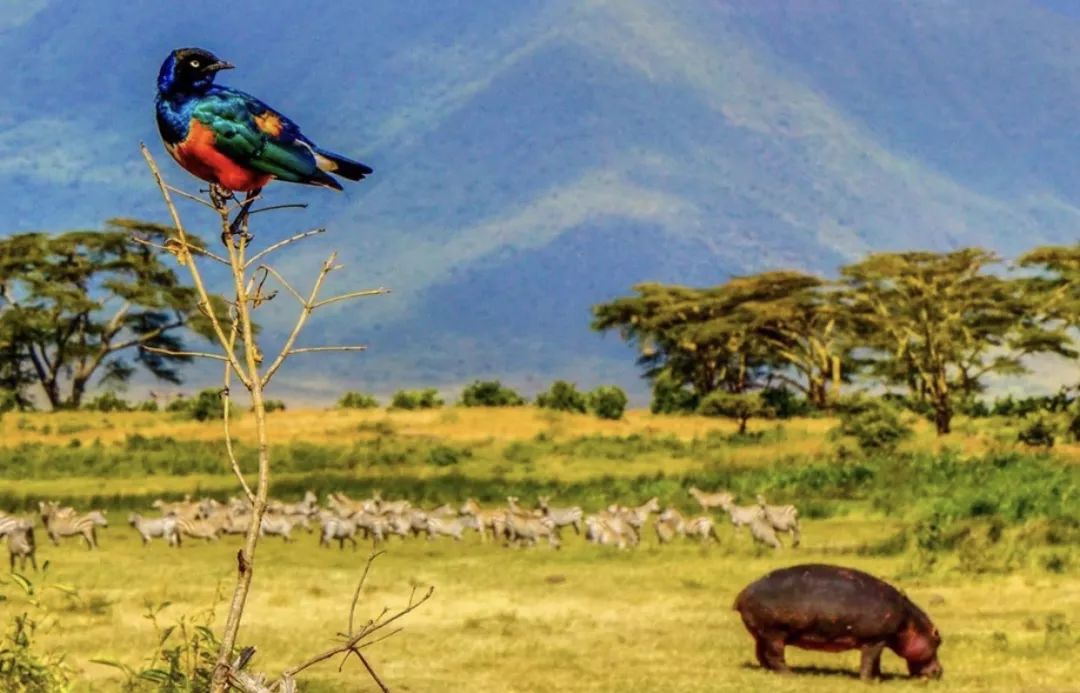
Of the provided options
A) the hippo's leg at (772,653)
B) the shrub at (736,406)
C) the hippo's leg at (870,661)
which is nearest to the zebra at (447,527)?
the hippo's leg at (772,653)

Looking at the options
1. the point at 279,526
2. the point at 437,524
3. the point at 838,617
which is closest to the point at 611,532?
the point at 437,524

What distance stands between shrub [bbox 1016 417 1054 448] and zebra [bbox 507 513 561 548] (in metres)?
23.2

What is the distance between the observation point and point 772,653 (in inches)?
612

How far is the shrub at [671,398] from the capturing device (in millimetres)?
73750

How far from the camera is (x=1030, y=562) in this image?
24766 millimetres

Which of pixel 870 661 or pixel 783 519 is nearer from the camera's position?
pixel 870 661

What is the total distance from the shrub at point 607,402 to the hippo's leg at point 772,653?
51689mm

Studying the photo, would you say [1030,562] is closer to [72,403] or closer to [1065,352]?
[1065,352]

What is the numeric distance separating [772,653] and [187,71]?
1128cm

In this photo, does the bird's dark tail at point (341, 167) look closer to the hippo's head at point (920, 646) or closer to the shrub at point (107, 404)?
the hippo's head at point (920, 646)

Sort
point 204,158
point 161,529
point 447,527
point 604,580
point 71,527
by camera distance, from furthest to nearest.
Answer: point 447,527, point 161,529, point 71,527, point 604,580, point 204,158

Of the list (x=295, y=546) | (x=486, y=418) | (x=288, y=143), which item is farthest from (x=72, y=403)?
(x=288, y=143)

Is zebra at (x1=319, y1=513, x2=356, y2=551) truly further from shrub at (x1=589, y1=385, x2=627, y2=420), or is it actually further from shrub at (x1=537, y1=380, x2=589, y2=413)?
shrub at (x1=537, y1=380, x2=589, y2=413)

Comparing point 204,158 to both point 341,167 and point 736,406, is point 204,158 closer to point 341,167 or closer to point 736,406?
point 341,167
